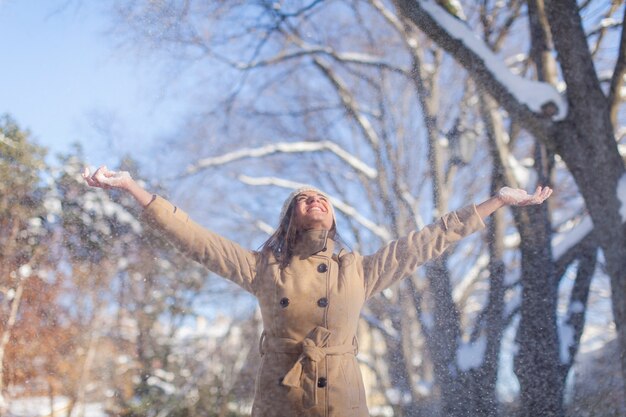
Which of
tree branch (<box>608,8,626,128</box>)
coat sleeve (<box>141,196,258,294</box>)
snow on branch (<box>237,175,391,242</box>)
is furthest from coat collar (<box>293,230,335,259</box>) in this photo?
snow on branch (<box>237,175,391,242</box>)

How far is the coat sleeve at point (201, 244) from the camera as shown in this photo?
199cm

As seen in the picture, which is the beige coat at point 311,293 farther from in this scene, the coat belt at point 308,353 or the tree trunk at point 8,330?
the tree trunk at point 8,330

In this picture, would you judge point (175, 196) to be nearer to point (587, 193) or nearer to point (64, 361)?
point (64, 361)

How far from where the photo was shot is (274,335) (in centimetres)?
206

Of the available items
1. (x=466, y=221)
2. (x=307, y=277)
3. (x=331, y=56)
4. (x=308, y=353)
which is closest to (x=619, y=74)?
(x=331, y=56)

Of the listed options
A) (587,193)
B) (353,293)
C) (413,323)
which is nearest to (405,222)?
(413,323)

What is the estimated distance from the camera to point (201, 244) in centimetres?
206

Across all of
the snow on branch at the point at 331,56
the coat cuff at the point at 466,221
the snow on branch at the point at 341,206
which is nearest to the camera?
the coat cuff at the point at 466,221

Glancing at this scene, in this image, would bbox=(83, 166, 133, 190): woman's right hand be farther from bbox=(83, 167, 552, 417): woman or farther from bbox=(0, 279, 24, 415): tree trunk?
bbox=(0, 279, 24, 415): tree trunk

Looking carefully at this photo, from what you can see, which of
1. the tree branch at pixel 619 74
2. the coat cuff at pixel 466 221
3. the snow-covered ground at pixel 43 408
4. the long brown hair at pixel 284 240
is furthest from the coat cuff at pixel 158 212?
the tree branch at pixel 619 74

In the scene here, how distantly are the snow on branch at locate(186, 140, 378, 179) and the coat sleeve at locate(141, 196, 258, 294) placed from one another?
3.80m

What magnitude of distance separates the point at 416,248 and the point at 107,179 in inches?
36.9

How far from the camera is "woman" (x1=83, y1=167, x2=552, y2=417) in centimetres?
197

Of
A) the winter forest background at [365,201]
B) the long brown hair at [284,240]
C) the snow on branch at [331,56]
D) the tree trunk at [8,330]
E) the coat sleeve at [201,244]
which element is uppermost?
the snow on branch at [331,56]
